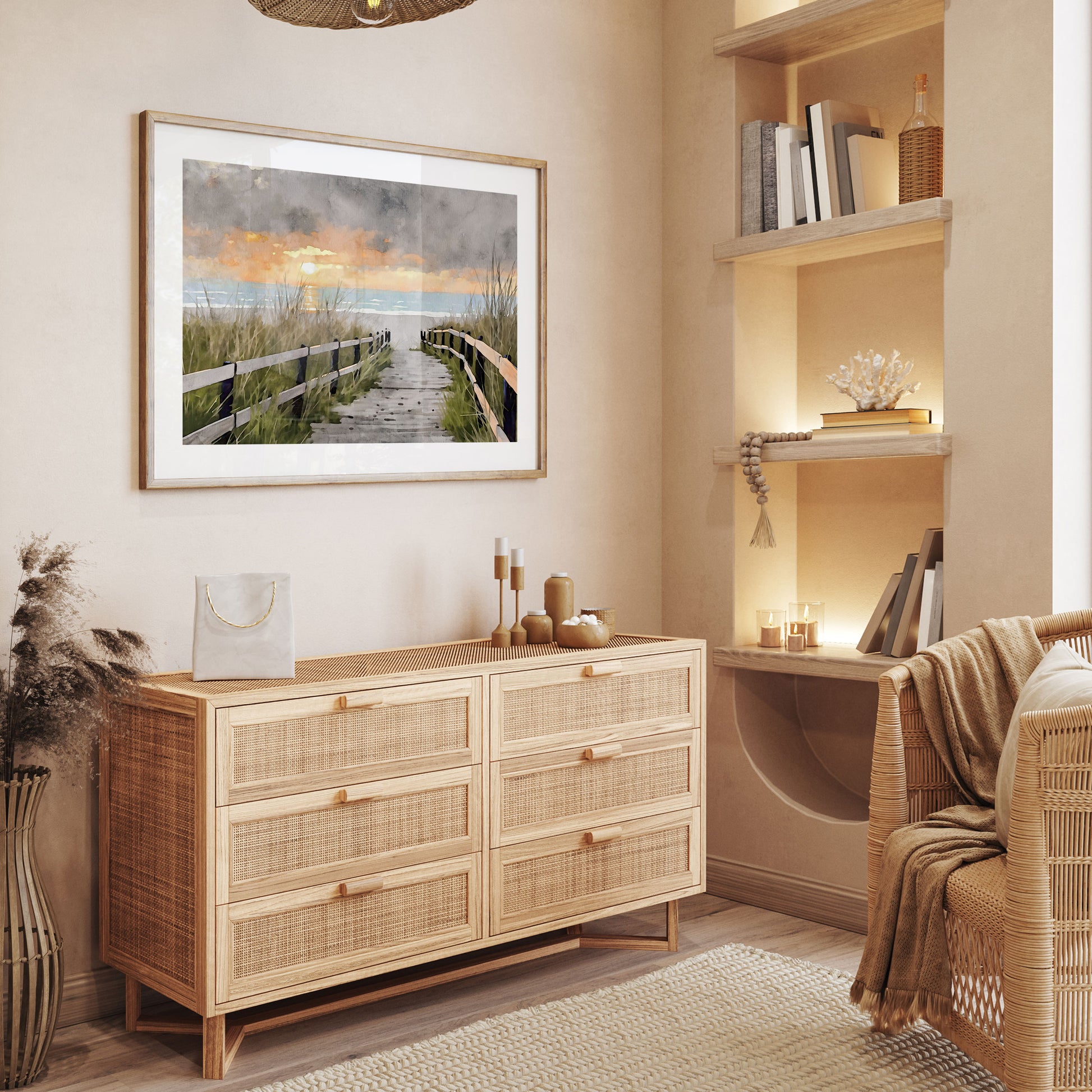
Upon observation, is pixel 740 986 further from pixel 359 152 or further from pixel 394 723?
pixel 359 152

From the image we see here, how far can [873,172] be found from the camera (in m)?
3.32

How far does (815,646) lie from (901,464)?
0.56 m

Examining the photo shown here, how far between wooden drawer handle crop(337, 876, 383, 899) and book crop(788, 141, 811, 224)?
2064 millimetres

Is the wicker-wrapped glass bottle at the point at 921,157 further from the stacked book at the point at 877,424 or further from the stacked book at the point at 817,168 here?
the stacked book at the point at 877,424

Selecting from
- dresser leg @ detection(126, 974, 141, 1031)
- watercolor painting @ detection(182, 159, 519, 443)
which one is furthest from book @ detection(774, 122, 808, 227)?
dresser leg @ detection(126, 974, 141, 1031)

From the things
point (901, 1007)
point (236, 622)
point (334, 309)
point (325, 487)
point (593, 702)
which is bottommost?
point (901, 1007)

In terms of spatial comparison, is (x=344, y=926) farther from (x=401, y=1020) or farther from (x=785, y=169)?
(x=785, y=169)

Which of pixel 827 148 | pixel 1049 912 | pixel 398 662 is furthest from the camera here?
pixel 827 148

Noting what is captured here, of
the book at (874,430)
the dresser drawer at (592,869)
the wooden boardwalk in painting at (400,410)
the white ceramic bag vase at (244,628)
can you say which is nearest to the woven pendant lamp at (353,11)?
the wooden boardwalk in painting at (400,410)

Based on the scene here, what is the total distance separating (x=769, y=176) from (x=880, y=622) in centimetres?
126

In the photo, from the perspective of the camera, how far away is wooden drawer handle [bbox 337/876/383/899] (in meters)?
2.53

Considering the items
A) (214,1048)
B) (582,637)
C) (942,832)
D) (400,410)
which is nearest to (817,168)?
(400,410)

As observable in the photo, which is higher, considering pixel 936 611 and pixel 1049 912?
pixel 936 611

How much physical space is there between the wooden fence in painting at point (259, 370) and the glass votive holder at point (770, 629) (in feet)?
4.28
